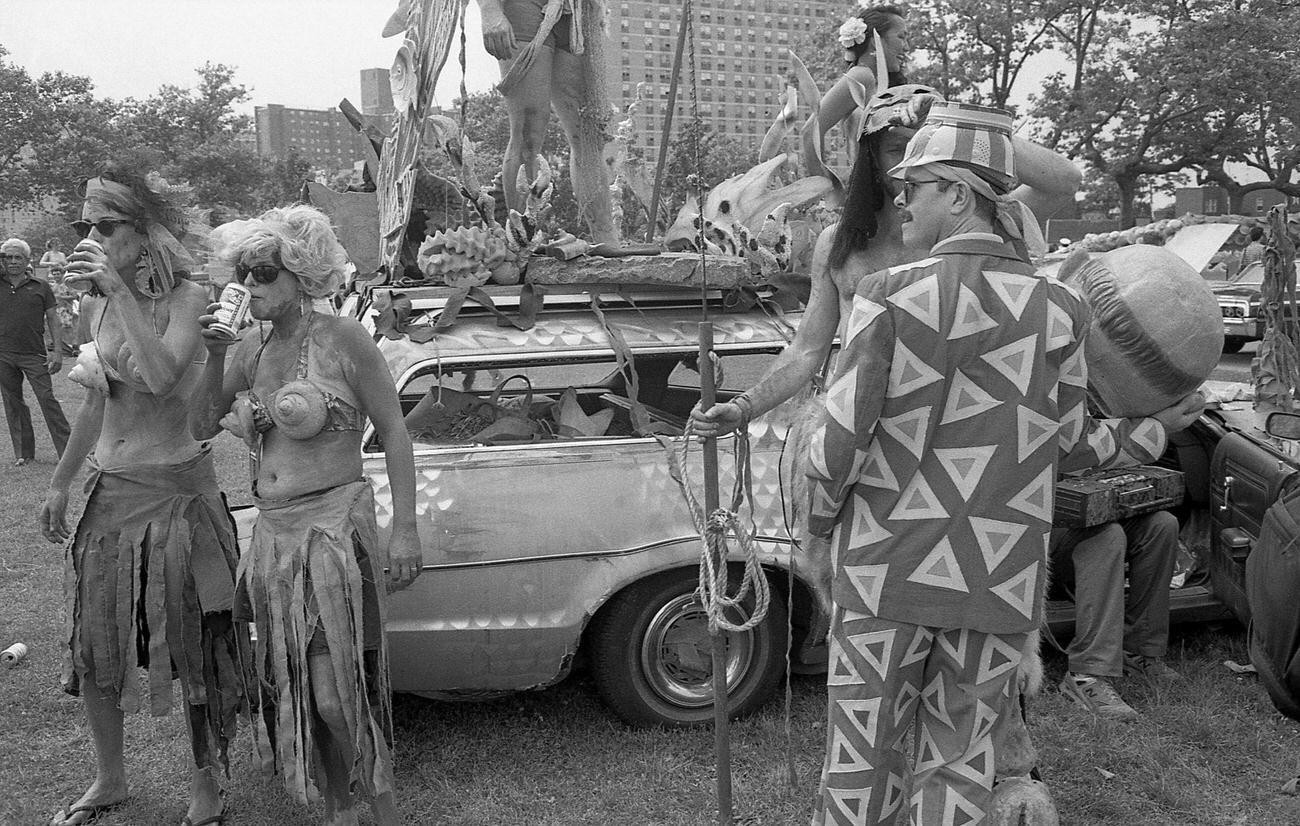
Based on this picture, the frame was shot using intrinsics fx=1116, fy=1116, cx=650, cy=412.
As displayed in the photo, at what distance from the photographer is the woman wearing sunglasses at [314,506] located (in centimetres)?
309

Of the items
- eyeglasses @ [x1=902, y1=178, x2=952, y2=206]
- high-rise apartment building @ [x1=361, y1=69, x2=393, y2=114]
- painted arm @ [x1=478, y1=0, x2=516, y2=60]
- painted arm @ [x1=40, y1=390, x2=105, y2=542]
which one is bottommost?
painted arm @ [x1=40, y1=390, x2=105, y2=542]

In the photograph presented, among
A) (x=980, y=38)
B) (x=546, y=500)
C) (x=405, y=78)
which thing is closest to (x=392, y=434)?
(x=546, y=500)

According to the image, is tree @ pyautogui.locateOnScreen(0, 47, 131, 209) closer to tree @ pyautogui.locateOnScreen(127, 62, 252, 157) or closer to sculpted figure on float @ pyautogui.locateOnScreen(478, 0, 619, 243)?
tree @ pyautogui.locateOnScreen(127, 62, 252, 157)

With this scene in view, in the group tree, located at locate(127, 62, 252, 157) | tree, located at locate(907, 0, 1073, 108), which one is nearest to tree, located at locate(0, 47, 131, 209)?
tree, located at locate(127, 62, 252, 157)

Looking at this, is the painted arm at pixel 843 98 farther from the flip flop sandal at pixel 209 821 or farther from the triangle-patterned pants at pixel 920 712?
the flip flop sandal at pixel 209 821

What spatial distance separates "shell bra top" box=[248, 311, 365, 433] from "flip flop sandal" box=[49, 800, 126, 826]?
1.53 metres

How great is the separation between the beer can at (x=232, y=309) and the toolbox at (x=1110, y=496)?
3.06 meters

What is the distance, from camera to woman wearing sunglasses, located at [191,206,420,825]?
3094 mm

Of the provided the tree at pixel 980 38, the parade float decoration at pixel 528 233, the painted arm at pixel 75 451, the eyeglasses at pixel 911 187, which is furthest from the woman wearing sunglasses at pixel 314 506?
the tree at pixel 980 38

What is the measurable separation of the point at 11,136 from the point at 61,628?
1237 inches

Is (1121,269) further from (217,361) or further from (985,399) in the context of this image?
(217,361)

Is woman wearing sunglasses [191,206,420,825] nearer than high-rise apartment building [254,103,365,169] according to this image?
Yes

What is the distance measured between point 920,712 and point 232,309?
1.99 meters

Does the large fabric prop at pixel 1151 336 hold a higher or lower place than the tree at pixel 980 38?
lower
